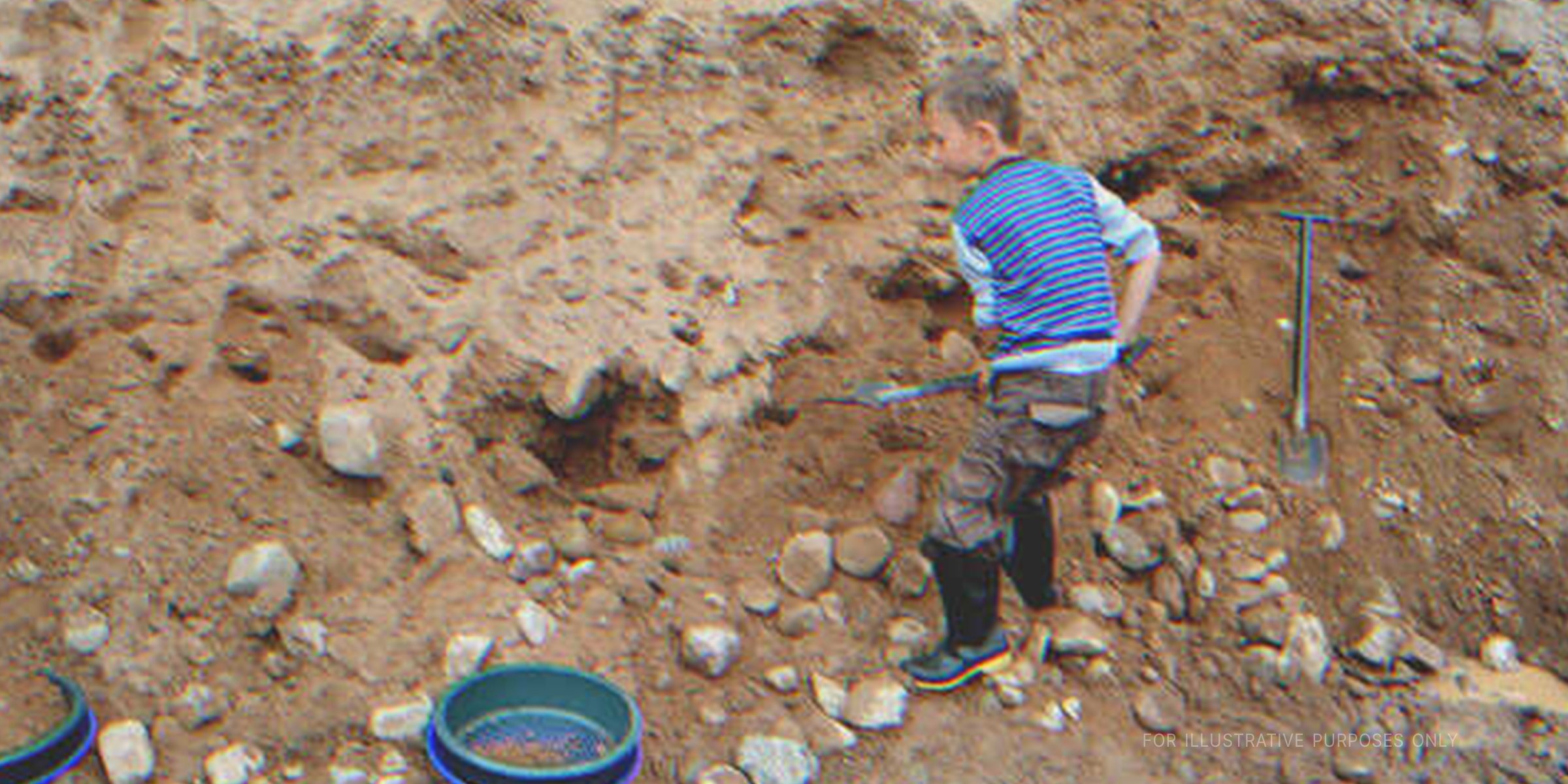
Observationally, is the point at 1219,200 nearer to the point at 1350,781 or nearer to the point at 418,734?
the point at 1350,781

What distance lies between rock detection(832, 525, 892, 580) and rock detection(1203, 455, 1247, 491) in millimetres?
943

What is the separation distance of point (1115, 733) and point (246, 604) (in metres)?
1.87

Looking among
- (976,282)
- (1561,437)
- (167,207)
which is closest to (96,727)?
(167,207)

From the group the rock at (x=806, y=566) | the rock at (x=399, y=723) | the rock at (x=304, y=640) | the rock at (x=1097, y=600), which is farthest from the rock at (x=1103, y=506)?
the rock at (x=304, y=640)

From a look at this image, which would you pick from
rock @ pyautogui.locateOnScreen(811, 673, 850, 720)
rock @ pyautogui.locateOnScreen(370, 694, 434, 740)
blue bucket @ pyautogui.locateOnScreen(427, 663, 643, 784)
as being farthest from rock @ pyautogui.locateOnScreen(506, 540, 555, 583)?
rock @ pyautogui.locateOnScreen(811, 673, 850, 720)

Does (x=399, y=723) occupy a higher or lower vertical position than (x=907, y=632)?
higher

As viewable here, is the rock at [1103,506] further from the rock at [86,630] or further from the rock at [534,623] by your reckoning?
the rock at [86,630]

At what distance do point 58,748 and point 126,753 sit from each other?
12 cm

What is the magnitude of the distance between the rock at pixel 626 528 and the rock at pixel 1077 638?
97 centimetres

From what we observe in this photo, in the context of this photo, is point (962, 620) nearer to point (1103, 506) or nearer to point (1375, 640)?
point (1103, 506)

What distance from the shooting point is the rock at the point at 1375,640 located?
3.35m

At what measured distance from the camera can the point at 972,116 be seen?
3049 mm

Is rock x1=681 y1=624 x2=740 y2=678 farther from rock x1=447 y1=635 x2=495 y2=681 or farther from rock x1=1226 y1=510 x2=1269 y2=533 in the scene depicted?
rock x1=1226 y1=510 x2=1269 y2=533

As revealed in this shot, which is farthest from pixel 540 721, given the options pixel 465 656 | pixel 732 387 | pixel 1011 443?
pixel 1011 443
